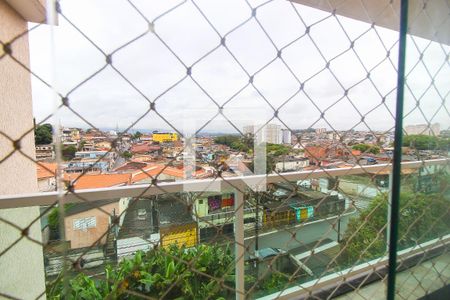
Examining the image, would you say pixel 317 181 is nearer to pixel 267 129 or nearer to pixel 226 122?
pixel 267 129

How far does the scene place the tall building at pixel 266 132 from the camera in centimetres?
69

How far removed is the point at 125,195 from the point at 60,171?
0.17 metres

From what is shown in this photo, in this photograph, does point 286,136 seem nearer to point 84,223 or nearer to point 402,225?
point 402,225

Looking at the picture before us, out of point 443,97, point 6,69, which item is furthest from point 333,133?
point 6,69

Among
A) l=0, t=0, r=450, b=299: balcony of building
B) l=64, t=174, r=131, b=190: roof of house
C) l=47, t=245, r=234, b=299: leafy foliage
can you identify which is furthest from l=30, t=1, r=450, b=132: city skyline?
l=47, t=245, r=234, b=299: leafy foliage

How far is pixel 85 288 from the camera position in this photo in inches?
34.4

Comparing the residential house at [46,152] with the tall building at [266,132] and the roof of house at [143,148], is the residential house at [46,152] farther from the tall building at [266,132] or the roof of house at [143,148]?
the tall building at [266,132]

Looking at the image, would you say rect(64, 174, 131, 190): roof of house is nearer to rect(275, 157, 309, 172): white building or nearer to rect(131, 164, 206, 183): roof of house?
rect(131, 164, 206, 183): roof of house

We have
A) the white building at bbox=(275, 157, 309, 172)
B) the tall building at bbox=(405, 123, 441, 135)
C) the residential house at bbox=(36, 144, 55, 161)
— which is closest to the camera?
the residential house at bbox=(36, 144, 55, 161)

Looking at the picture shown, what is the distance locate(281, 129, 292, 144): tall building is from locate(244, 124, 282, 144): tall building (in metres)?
0.01

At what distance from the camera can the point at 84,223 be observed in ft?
1.54

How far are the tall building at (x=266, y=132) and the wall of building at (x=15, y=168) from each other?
1.64 ft

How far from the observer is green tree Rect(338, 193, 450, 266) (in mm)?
519

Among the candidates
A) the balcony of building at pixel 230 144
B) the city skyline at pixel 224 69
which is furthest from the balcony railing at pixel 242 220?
the city skyline at pixel 224 69
